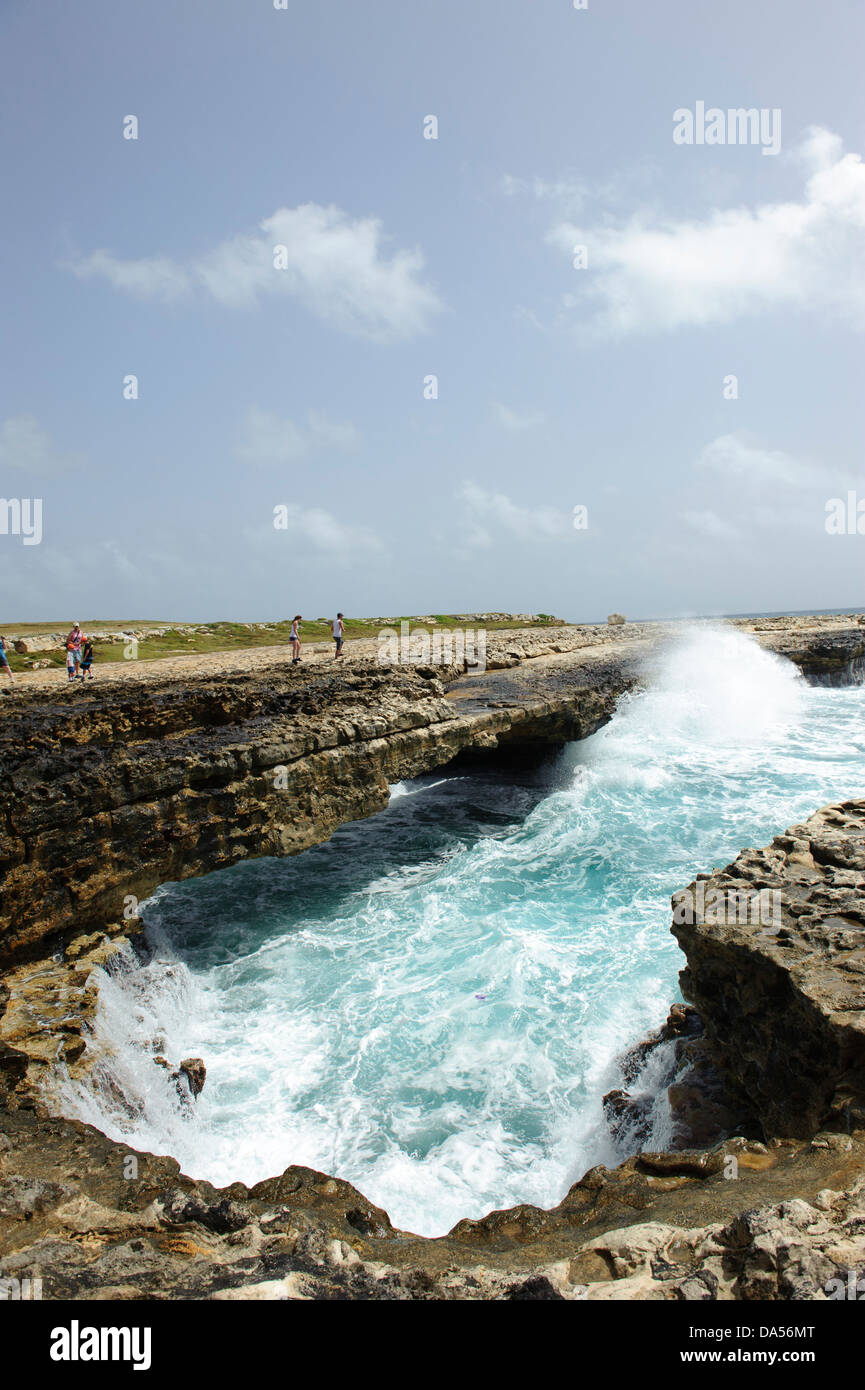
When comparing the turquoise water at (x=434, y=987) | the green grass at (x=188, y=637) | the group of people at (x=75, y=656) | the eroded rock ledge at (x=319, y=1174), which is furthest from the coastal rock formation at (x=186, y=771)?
the green grass at (x=188, y=637)

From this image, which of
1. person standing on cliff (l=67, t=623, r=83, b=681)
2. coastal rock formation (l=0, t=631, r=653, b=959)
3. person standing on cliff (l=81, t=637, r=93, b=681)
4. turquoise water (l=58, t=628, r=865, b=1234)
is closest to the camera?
turquoise water (l=58, t=628, r=865, b=1234)

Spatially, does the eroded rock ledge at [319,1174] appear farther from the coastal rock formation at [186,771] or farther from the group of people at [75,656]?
the group of people at [75,656]

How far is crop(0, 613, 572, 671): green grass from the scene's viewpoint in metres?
27.0

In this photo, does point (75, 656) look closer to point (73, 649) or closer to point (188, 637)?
point (73, 649)

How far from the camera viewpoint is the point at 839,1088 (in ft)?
16.8

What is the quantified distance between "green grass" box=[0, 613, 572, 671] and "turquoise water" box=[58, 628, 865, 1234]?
15.7 m

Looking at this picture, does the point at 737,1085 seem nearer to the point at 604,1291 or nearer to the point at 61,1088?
the point at 604,1291

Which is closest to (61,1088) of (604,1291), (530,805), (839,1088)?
(604,1291)

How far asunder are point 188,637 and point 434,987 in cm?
3077

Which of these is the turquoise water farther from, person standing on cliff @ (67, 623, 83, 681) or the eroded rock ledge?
person standing on cliff @ (67, 623, 83, 681)

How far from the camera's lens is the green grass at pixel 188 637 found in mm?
27016

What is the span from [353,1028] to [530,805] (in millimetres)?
10848

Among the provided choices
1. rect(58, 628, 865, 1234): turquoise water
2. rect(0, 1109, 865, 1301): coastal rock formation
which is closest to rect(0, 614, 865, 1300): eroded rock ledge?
rect(0, 1109, 865, 1301): coastal rock formation

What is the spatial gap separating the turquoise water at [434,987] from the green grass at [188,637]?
15.7m
